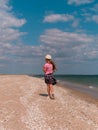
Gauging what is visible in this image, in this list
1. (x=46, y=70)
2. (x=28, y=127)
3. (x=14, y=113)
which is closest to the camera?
(x=28, y=127)

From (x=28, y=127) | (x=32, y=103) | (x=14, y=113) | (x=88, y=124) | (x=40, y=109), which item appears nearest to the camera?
(x=28, y=127)

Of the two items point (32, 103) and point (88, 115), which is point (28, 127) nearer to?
point (88, 115)

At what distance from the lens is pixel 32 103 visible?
19.8 meters

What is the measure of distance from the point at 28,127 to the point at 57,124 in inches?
58.5

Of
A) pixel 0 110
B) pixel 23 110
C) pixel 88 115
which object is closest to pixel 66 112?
pixel 88 115

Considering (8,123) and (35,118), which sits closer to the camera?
(8,123)

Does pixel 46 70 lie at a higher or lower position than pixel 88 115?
higher

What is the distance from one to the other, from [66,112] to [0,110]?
3.75m

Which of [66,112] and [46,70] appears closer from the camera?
A: [66,112]

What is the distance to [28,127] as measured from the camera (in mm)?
13242

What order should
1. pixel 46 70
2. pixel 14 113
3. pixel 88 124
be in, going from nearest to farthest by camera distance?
pixel 88 124 < pixel 14 113 < pixel 46 70

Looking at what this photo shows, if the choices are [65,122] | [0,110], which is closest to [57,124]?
[65,122]

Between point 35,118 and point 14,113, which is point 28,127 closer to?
point 35,118

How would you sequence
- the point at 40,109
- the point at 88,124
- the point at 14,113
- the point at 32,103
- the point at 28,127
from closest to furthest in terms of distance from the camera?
the point at 28,127
the point at 88,124
the point at 14,113
the point at 40,109
the point at 32,103
